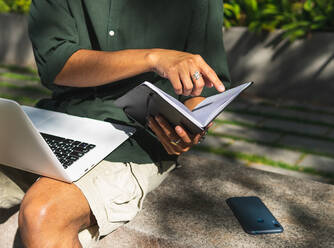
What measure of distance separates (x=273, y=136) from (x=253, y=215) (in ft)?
7.13

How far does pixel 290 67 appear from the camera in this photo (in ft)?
16.2

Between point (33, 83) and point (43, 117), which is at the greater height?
Answer: point (43, 117)

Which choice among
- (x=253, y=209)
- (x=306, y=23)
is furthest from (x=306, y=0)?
(x=253, y=209)

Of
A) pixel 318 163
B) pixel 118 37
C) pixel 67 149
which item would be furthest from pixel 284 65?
pixel 67 149

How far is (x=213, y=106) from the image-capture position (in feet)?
5.47

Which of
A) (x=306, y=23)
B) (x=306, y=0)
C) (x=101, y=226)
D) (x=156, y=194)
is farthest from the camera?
(x=306, y=0)

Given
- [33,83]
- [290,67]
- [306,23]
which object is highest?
[306,23]

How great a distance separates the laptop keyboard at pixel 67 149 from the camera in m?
1.68

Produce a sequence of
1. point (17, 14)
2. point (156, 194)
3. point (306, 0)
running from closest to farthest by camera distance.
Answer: point (156, 194), point (306, 0), point (17, 14)

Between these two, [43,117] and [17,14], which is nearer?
[43,117]

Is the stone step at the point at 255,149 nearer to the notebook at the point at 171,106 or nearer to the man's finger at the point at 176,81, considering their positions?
the notebook at the point at 171,106

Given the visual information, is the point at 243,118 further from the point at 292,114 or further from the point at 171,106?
the point at 171,106

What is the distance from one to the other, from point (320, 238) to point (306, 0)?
427 centimetres

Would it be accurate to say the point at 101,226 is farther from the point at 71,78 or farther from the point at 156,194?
the point at 71,78
